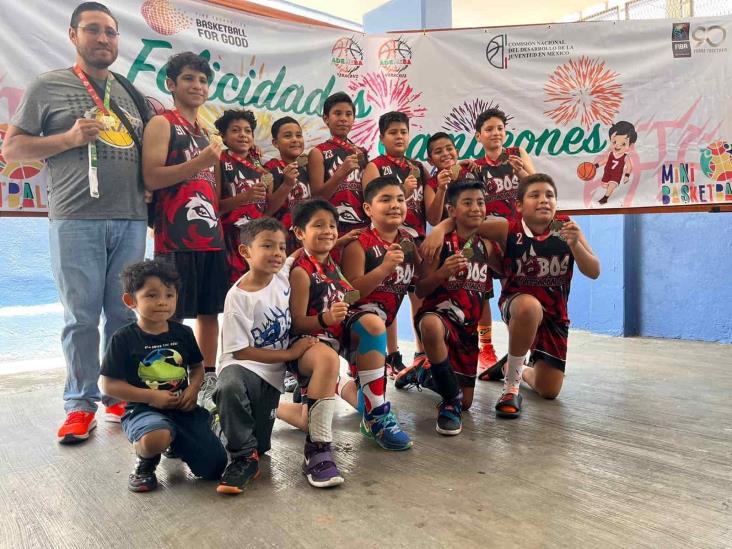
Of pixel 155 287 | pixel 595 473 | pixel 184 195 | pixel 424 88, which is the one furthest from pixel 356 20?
pixel 595 473

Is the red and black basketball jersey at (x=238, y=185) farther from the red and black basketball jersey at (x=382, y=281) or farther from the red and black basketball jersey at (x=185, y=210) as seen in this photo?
the red and black basketball jersey at (x=382, y=281)

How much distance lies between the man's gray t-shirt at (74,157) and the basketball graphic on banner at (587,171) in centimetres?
250

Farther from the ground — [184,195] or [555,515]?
[184,195]

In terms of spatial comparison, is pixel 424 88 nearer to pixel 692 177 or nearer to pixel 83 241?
pixel 692 177

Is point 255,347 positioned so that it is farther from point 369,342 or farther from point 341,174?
point 341,174

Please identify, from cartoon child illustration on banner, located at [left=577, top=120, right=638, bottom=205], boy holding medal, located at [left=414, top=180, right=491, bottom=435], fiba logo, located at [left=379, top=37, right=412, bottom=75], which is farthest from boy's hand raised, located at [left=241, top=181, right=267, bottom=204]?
cartoon child illustration on banner, located at [left=577, top=120, right=638, bottom=205]

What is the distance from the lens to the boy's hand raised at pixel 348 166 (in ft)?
8.61

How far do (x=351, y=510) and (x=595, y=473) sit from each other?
0.74m

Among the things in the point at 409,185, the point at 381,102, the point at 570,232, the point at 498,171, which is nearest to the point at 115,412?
the point at 409,185

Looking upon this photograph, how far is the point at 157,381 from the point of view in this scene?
1.75 metres

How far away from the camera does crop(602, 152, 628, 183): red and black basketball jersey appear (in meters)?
3.33

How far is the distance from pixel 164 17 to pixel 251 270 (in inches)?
66.8

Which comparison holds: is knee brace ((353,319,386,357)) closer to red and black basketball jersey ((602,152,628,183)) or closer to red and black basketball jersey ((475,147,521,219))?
red and black basketball jersey ((475,147,521,219))

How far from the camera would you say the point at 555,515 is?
1391 millimetres
